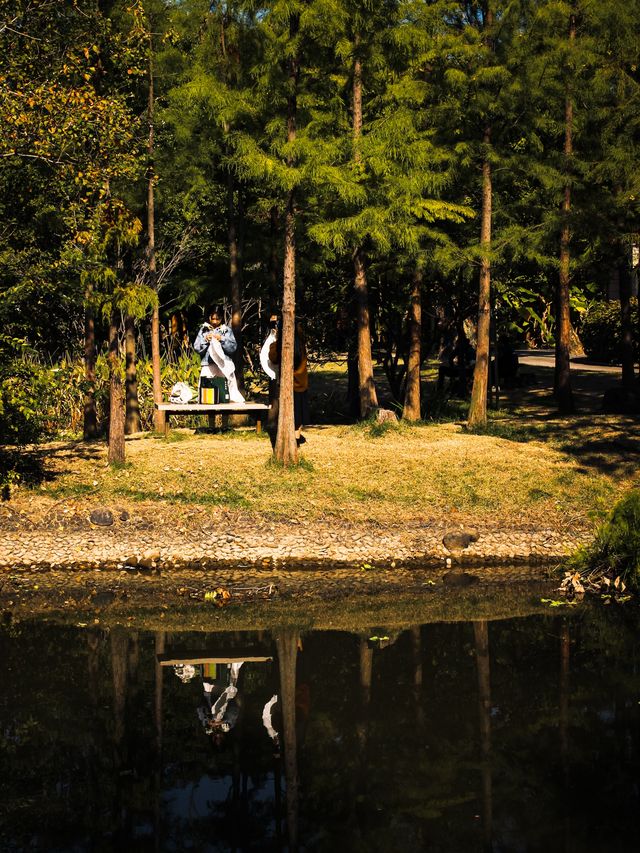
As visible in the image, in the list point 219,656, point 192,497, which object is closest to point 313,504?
point 192,497

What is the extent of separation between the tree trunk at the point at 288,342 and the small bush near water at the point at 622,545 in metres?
5.55

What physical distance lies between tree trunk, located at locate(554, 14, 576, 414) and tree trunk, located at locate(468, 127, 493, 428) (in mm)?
1351

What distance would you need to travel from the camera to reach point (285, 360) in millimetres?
18828

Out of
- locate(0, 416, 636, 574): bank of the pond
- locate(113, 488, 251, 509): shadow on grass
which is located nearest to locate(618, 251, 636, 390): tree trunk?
Result: locate(0, 416, 636, 574): bank of the pond

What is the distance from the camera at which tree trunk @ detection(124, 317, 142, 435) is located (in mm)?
21831

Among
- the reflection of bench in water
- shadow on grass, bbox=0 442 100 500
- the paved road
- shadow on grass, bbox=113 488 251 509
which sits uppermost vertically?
the paved road

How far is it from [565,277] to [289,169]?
23.0 ft

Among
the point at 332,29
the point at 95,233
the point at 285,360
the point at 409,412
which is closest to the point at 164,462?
the point at 285,360

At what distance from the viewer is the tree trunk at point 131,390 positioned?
859 inches

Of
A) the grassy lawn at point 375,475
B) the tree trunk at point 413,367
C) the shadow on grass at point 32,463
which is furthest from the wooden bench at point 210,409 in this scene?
the tree trunk at point 413,367

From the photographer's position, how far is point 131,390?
886 inches

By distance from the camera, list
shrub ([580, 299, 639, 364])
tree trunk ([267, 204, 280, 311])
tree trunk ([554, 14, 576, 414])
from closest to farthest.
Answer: tree trunk ([554, 14, 576, 414]) < tree trunk ([267, 204, 280, 311]) < shrub ([580, 299, 639, 364])

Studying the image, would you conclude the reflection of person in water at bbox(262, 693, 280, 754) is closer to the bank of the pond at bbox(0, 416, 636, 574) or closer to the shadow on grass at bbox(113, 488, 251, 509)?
the bank of the pond at bbox(0, 416, 636, 574)

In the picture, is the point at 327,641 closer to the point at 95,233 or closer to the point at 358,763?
the point at 358,763
